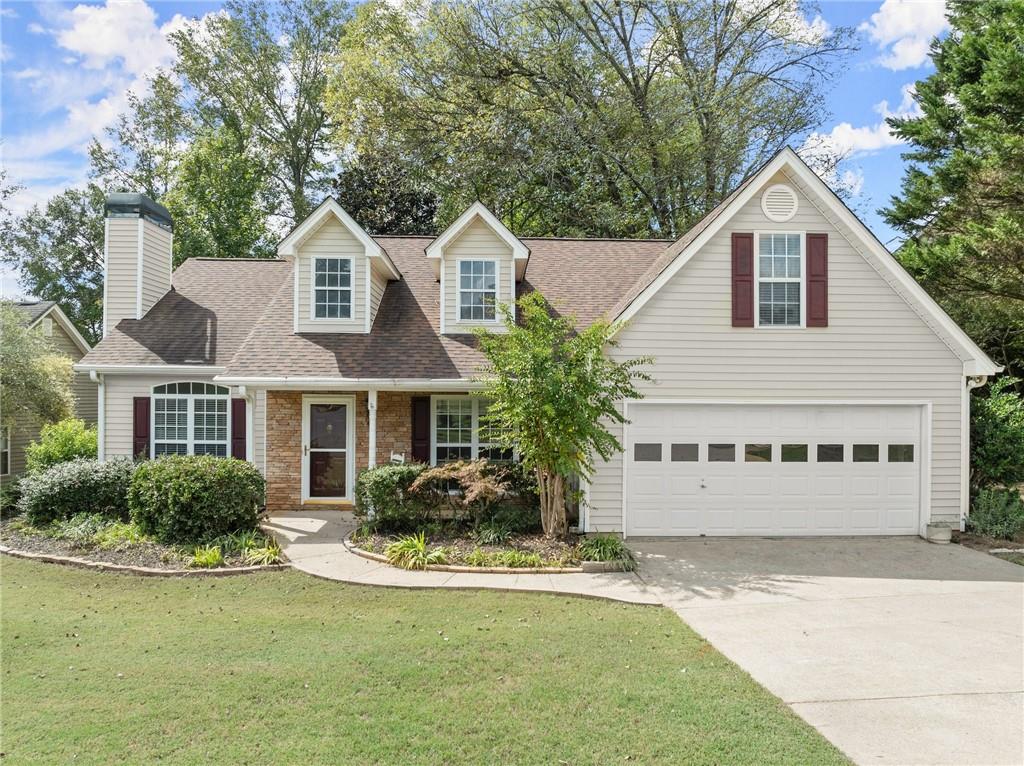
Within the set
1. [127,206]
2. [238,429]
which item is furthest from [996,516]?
[127,206]

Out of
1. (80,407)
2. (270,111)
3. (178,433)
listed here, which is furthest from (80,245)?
(178,433)

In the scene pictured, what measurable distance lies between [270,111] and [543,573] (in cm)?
2948

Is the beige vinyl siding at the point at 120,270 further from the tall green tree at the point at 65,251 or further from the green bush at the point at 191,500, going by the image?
the tall green tree at the point at 65,251

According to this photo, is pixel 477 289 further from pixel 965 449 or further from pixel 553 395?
pixel 965 449

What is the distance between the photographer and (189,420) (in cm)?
1313

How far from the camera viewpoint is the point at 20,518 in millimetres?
11266

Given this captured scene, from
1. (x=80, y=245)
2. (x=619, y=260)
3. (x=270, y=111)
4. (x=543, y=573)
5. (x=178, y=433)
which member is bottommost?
(x=543, y=573)

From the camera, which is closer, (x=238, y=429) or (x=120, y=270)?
(x=238, y=429)

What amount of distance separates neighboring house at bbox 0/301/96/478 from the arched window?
126 inches

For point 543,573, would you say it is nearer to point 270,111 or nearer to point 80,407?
point 80,407

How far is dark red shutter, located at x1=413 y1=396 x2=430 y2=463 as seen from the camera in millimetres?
12438

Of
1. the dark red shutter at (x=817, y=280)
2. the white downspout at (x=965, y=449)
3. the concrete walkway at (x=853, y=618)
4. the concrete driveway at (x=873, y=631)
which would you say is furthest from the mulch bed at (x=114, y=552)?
the white downspout at (x=965, y=449)

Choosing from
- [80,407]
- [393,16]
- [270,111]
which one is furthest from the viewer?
[270,111]

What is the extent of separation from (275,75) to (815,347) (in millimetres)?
28871
